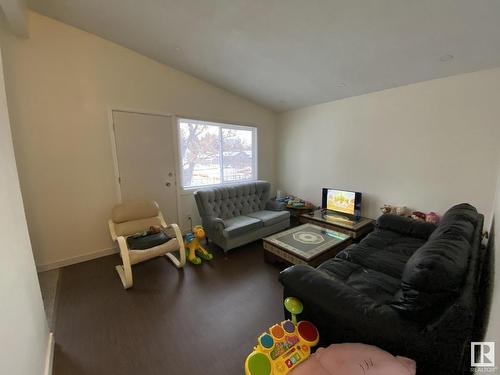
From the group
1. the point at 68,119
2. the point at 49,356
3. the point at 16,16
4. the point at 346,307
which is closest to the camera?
the point at 346,307

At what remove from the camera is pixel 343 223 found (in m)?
3.24

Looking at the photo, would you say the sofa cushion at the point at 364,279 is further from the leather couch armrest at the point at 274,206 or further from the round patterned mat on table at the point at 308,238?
the leather couch armrest at the point at 274,206

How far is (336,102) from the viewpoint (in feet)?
12.1

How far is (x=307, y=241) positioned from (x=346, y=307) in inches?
56.7

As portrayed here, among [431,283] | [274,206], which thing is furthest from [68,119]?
[431,283]

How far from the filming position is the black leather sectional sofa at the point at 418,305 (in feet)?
3.04

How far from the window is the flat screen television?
163 cm

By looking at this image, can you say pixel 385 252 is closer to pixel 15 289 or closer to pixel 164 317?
pixel 164 317

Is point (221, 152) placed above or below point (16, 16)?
below

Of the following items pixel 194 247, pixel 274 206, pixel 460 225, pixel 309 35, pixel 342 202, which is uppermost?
pixel 309 35

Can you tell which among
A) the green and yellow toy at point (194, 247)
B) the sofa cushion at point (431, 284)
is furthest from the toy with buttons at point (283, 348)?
the green and yellow toy at point (194, 247)

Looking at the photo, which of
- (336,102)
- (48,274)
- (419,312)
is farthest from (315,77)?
(48,274)

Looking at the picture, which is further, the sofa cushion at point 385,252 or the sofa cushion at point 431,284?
the sofa cushion at point 385,252

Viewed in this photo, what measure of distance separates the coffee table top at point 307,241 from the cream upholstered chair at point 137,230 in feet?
3.81
